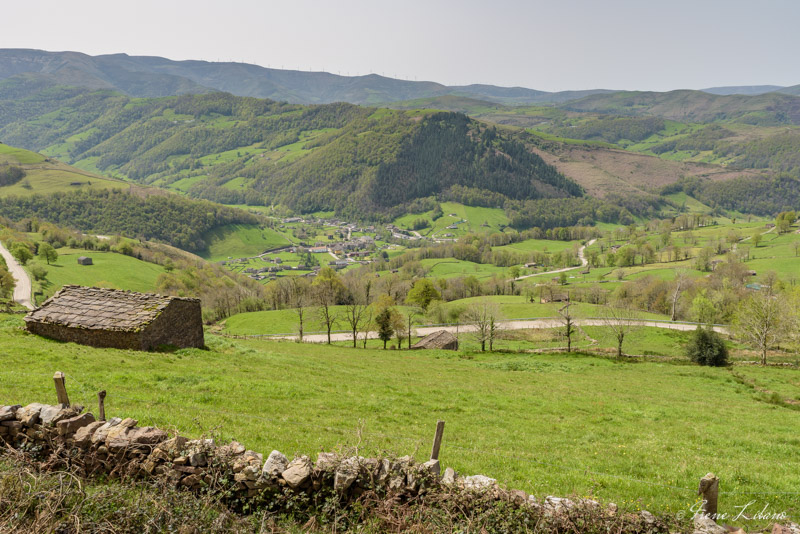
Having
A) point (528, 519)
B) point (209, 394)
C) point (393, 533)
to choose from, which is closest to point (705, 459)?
point (528, 519)

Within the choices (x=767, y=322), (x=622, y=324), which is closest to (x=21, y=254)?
(x=622, y=324)

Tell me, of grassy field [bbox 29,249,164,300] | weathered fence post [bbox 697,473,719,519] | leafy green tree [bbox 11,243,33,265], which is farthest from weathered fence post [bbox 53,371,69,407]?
leafy green tree [bbox 11,243,33,265]

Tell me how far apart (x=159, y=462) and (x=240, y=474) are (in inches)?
84.5

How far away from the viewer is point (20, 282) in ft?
341

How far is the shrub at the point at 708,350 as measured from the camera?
47531 mm

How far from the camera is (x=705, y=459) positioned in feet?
50.5

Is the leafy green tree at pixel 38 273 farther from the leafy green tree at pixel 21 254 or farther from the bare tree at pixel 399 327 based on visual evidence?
the bare tree at pixel 399 327

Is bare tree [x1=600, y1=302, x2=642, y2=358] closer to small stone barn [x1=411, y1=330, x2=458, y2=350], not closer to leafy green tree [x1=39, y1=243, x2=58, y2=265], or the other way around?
small stone barn [x1=411, y1=330, x2=458, y2=350]

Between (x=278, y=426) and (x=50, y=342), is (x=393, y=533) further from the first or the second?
(x=50, y=342)

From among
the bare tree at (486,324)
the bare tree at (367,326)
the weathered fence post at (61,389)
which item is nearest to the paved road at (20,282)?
the bare tree at (367,326)

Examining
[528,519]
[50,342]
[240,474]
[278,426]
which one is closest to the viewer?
[528,519]

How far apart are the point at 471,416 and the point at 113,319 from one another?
932 inches

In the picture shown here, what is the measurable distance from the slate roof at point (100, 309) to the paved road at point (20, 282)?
65067 mm

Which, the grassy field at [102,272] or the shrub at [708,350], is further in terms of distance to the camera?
the grassy field at [102,272]
